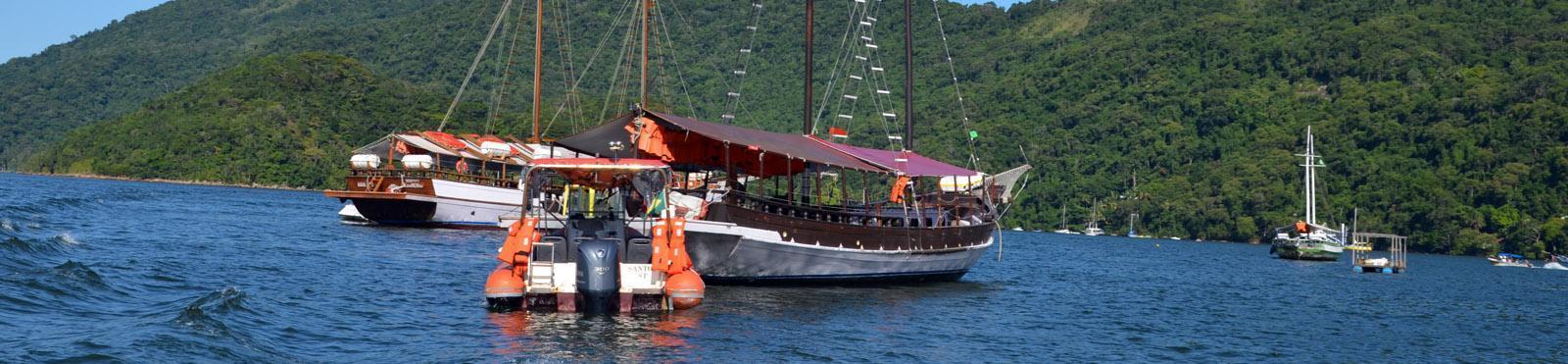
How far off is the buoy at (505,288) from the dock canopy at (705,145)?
869 cm

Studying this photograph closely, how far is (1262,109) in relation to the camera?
160875mm

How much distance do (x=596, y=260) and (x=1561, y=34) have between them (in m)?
162

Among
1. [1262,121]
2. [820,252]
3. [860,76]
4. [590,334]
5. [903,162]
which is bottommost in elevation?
[590,334]

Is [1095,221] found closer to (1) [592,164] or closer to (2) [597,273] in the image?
(1) [592,164]

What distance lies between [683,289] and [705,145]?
12.4 meters

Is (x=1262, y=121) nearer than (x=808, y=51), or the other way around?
(x=808, y=51)

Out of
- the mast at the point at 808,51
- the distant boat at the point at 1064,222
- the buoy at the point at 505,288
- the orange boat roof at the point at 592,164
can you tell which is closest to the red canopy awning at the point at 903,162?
the mast at the point at 808,51

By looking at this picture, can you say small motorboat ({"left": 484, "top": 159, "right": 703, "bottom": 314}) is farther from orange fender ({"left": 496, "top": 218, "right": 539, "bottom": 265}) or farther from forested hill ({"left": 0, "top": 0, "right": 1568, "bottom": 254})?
forested hill ({"left": 0, "top": 0, "right": 1568, "bottom": 254})

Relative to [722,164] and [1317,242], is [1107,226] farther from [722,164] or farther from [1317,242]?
[722,164]

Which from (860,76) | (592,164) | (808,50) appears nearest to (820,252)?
(592,164)

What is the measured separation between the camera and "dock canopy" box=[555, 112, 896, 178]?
3422cm

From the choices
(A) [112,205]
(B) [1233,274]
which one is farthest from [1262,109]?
(A) [112,205]

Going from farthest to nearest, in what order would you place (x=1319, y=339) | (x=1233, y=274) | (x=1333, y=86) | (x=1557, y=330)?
(x=1333, y=86)
(x=1233, y=274)
(x=1557, y=330)
(x=1319, y=339)

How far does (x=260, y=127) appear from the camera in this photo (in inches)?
6112
